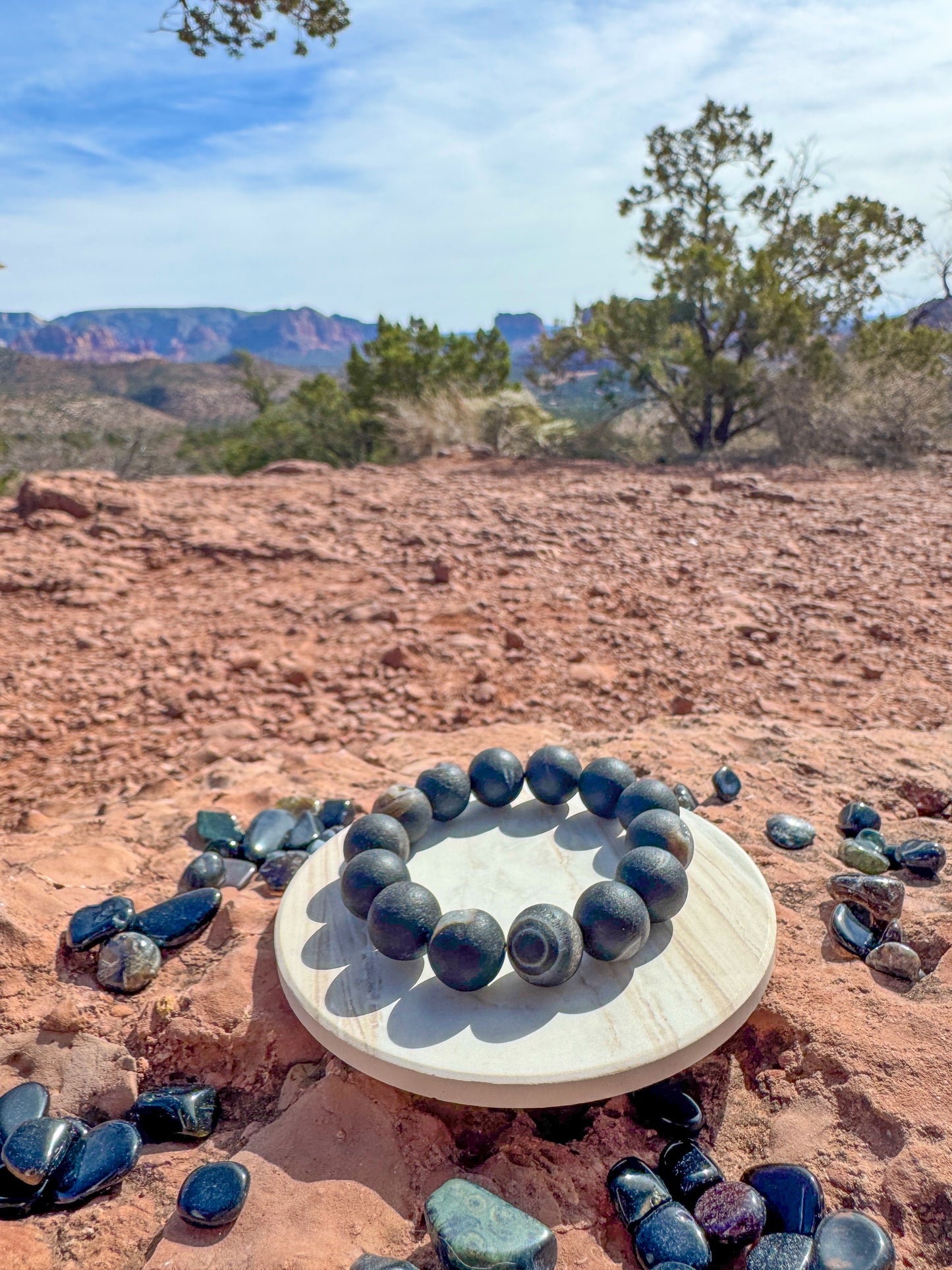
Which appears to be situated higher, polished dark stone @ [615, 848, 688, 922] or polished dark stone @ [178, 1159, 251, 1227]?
polished dark stone @ [615, 848, 688, 922]

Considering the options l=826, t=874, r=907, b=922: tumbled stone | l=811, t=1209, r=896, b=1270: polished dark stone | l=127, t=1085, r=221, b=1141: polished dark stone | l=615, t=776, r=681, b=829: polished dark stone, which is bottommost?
l=127, t=1085, r=221, b=1141: polished dark stone

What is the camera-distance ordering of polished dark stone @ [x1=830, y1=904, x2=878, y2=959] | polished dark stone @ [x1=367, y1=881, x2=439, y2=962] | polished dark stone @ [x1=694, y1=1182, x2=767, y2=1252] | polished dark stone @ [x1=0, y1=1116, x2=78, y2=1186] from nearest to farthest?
1. polished dark stone @ [x1=694, y1=1182, x2=767, y2=1252]
2. polished dark stone @ [x1=0, y1=1116, x2=78, y2=1186]
3. polished dark stone @ [x1=367, y1=881, x2=439, y2=962]
4. polished dark stone @ [x1=830, y1=904, x2=878, y2=959]

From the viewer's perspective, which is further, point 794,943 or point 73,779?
point 73,779

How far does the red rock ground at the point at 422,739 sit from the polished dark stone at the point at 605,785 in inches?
20.9

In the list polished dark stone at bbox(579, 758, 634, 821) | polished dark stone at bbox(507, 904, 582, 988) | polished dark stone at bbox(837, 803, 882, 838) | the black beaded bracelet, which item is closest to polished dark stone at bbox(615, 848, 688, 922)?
the black beaded bracelet

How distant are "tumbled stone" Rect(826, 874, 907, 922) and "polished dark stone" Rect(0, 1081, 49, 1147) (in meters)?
2.01

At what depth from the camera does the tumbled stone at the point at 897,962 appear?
1.83 meters

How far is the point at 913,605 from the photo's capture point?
4363mm

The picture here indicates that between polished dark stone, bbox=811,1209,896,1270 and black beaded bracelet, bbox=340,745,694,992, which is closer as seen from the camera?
polished dark stone, bbox=811,1209,896,1270

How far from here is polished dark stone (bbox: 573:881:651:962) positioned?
5.31ft

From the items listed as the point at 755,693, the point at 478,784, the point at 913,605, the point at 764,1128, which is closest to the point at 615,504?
the point at 913,605

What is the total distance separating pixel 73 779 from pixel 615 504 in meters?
4.77

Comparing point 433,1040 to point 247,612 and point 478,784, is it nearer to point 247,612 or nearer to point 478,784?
point 478,784

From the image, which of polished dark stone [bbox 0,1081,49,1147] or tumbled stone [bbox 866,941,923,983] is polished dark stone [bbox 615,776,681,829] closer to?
tumbled stone [bbox 866,941,923,983]
